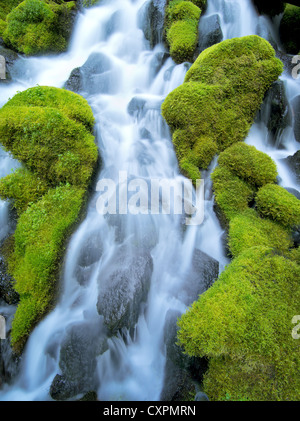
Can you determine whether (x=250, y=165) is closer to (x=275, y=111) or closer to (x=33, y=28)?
(x=275, y=111)

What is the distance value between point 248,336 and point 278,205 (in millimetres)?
2187

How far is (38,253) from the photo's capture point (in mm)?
3736

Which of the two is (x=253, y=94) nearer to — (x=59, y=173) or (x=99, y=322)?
(x=59, y=173)

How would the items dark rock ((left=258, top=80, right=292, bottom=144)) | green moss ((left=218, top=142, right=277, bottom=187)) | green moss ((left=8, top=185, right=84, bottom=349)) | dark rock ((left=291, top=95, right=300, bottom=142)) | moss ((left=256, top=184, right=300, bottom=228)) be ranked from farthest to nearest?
dark rock ((left=291, top=95, right=300, bottom=142))
dark rock ((left=258, top=80, right=292, bottom=144))
green moss ((left=218, top=142, right=277, bottom=187))
moss ((left=256, top=184, right=300, bottom=228))
green moss ((left=8, top=185, right=84, bottom=349))

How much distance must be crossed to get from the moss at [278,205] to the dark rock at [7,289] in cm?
415

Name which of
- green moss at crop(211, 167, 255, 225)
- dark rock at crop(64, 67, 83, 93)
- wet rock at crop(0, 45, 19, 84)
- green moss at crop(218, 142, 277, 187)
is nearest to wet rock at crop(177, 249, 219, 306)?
green moss at crop(211, 167, 255, 225)

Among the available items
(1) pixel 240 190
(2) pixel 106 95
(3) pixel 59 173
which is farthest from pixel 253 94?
(3) pixel 59 173

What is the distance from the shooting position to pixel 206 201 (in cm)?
461

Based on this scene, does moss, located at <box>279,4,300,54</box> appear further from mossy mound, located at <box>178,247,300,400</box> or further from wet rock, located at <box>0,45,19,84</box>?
wet rock, located at <box>0,45,19,84</box>

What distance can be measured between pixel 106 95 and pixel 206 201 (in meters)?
4.49

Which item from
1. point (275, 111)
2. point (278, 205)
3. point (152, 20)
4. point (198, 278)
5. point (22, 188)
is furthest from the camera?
point (152, 20)

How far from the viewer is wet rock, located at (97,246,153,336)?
3.30m

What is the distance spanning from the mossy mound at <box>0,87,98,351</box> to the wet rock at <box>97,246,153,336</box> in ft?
2.93

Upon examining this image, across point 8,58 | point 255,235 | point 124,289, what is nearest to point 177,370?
point 124,289
